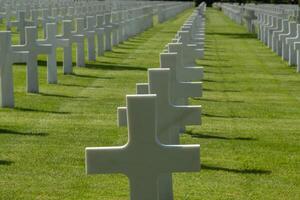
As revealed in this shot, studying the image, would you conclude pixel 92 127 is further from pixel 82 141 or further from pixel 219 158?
pixel 219 158

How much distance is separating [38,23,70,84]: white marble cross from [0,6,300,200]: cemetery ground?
0.18 metres

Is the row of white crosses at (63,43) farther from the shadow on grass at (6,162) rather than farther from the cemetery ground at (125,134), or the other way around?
the shadow on grass at (6,162)

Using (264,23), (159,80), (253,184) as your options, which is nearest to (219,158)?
(253,184)

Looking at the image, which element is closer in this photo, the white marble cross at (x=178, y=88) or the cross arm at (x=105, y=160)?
the cross arm at (x=105, y=160)

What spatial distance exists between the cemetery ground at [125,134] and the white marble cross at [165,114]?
2.29ft

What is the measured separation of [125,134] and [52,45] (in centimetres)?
585

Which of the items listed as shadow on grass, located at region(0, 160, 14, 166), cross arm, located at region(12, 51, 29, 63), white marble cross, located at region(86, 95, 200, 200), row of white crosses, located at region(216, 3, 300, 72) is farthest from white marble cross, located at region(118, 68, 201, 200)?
row of white crosses, located at region(216, 3, 300, 72)

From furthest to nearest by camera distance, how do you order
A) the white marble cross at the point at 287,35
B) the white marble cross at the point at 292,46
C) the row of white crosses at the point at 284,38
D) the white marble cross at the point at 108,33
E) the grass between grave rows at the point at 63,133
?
the white marble cross at the point at 108,33 < the white marble cross at the point at 287,35 < the row of white crosses at the point at 284,38 < the white marble cross at the point at 292,46 < the grass between grave rows at the point at 63,133

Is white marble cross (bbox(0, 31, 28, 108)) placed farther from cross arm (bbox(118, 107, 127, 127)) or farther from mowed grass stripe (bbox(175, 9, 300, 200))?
cross arm (bbox(118, 107, 127, 127))

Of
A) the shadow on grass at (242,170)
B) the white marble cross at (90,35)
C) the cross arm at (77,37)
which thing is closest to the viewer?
the shadow on grass at (242,170)

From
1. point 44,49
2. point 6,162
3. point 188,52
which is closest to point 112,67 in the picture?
point 44,49

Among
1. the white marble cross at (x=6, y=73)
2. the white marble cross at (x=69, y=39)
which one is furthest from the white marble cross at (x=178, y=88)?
the white marble cross at (x=69, y=39)

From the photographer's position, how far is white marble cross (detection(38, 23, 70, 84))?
16.7 metres

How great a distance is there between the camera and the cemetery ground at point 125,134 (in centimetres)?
848
